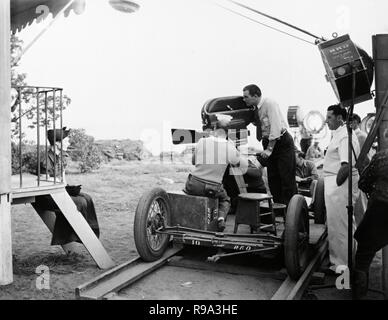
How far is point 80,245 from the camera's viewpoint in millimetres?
6645

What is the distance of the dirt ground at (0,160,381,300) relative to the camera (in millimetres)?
4461

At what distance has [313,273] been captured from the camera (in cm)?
490

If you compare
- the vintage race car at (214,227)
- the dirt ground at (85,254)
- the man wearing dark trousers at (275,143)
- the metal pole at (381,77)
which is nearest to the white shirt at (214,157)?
the vintage race car at (214,227)

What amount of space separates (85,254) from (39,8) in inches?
158

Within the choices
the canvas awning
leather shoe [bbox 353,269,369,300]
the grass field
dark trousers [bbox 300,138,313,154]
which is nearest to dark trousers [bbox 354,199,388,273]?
leather shoe [bbox 353,269,369,300]

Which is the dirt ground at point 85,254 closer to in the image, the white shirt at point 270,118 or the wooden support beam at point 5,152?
the wooden support beam at point 5,152

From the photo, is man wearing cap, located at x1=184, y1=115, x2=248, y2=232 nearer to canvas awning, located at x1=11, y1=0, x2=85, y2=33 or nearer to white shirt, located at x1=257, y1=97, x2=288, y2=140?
white shirt, located at x1=257, y1=97, x2=288, y2=140

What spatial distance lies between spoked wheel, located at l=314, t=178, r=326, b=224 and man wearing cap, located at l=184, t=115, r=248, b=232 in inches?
79.9

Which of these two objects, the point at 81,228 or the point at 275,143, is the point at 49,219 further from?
the point at 275,143
